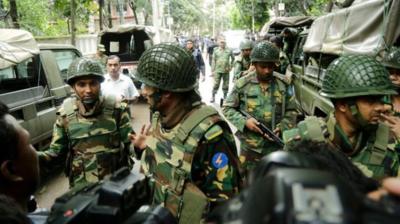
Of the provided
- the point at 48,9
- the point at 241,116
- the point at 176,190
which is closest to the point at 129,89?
the point at 241,116

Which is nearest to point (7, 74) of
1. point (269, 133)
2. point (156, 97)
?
point (269, 133)

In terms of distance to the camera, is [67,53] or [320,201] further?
[67,53]

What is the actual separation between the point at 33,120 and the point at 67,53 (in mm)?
1748

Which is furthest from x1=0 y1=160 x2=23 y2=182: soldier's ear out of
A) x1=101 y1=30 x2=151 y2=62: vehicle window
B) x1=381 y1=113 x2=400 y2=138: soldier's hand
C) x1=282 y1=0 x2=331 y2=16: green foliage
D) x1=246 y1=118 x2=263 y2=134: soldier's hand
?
x1=282 y1=0 x2=331 y2=16: green foliage

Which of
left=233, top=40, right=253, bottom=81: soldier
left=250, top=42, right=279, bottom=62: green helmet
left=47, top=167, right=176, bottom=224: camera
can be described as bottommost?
→ left=233, top=40, right=253, bottom=81: soldier

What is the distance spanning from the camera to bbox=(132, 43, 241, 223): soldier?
2.04 m

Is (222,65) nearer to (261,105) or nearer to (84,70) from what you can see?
(261,105)

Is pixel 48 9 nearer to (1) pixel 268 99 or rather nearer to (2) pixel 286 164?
(1) pixel 268 99

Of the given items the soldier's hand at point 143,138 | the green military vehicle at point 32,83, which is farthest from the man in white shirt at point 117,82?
the soldier's hand at point 143,138

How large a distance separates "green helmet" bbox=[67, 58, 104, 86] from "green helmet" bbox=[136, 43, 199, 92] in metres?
1.00

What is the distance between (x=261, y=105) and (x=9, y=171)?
9.52 feet

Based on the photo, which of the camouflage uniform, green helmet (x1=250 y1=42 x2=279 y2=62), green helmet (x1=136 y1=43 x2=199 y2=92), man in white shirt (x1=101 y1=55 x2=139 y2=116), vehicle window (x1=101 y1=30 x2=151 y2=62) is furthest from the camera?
vehicle window (x1=101 y1=30 x2=151 y2=62)

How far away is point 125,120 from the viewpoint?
3234 millimetres

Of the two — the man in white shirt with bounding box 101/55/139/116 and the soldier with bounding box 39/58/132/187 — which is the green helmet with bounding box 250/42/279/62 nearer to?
the soldier with bounding box 39/58/132/187
